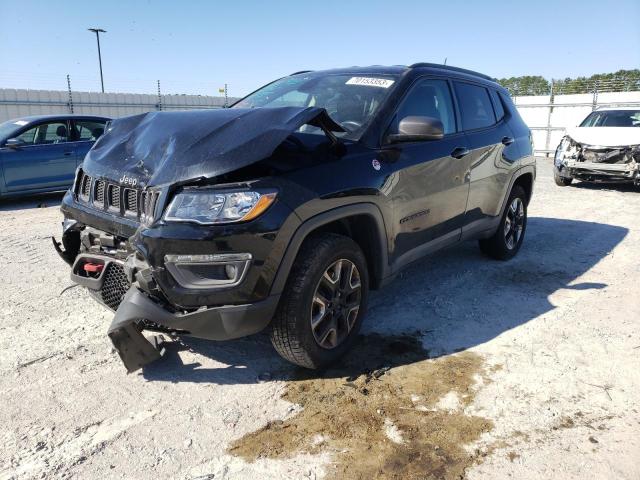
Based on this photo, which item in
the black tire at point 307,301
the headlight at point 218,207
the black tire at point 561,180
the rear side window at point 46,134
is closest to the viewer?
the headlight at point 218,207

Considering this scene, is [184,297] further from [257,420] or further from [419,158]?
[419,158]

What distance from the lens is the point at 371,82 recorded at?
12.3ft

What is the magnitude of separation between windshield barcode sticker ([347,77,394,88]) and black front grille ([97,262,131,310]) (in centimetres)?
215

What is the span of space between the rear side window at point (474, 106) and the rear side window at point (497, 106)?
0.11 meters

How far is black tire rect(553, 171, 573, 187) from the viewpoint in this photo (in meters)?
10.6

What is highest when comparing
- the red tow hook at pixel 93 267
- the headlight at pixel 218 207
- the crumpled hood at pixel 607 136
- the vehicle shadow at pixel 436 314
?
the headlight at pixel 218 207

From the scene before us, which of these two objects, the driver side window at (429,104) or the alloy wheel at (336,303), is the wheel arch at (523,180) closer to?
the driver side window at (429,104)

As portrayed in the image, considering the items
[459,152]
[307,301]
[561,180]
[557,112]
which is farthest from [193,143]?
[557,112]

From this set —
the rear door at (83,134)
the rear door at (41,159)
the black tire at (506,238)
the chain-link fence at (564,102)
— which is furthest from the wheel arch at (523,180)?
the chain-link fence at (564,102)

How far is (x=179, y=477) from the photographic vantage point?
223 cm

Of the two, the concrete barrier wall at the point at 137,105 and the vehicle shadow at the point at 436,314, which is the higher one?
the concrete barrier wall at the point at 137,105

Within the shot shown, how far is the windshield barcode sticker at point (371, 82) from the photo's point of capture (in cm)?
368

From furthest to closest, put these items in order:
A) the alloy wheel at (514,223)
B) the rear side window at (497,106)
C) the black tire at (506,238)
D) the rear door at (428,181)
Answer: the alloy wheel at (514,223)
the black tire at (506,238)
the rear side window at (497,106)
the rear door at (428,181)

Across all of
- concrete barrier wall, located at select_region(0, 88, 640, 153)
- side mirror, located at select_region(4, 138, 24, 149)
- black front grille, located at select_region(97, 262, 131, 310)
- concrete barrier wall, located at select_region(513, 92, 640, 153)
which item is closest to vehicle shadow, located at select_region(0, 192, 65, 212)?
side mirror, located at select_region(4, 138, 24, 149)
